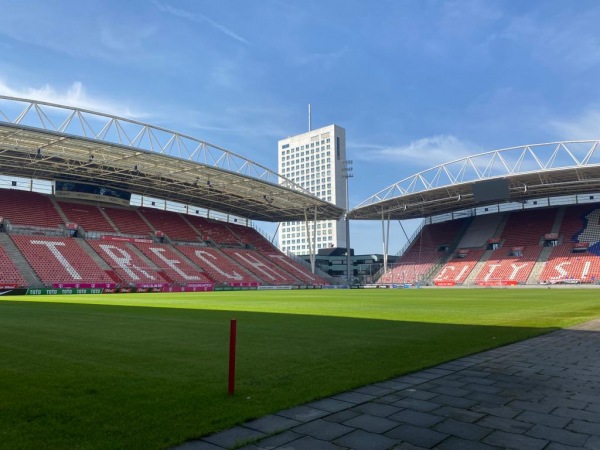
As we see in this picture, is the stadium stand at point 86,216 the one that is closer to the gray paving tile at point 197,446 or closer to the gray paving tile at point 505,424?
the gray paving tile at point 197,446

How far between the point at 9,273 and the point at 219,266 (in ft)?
78.1

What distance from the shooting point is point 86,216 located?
5425 cm

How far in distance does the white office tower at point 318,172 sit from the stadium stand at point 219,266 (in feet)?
253

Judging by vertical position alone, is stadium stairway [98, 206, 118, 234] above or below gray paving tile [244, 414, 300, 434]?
above

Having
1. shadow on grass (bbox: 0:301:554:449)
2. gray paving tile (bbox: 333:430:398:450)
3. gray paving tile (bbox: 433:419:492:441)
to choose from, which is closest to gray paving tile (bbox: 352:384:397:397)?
shadow on grass (bbox: 0:301:554:449)

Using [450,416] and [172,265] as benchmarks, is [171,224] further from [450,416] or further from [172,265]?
[450,416]

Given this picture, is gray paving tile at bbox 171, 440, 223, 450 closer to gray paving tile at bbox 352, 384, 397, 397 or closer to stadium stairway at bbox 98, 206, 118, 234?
gray paving tile at bbox 352, 384, 397, 397

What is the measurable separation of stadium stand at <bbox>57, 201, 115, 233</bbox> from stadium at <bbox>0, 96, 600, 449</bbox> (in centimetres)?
24

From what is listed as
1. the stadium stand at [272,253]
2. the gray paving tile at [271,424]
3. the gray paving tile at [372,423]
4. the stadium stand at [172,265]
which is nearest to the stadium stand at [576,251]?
the stadium stand at [272,253]

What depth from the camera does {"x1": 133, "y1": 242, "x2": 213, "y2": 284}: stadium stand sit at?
49.6 meters

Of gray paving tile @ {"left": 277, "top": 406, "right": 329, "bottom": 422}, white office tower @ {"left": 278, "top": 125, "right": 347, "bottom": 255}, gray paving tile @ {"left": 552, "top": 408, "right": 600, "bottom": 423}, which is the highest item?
white office tower @ {"left": 278, "top": 125, "right": 347, "bottom": 255}

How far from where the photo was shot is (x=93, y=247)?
48688mm

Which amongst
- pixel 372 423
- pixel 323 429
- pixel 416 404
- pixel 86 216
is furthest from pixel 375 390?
pixel 86 216

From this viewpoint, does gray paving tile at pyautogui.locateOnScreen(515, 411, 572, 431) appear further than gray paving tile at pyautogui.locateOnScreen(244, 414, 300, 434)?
Yes
